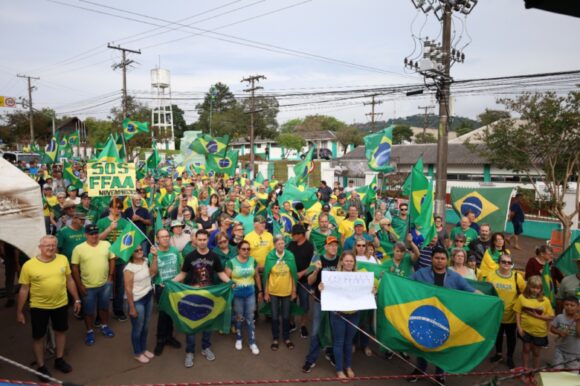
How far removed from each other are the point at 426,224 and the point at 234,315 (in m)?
3.24

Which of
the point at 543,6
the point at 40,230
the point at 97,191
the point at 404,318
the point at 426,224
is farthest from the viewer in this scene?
the point at 97,191

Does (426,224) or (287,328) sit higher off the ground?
(426,224)

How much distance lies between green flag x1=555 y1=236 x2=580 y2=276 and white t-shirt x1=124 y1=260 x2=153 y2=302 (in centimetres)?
576

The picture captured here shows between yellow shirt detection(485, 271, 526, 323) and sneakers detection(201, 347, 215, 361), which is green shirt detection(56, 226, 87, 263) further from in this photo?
yellow shirt detection(485, 271, 526, 323)

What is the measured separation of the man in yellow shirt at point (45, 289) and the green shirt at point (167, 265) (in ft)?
3.29

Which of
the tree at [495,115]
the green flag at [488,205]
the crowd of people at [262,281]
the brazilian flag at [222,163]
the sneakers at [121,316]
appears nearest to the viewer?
the crowd of people at [262,281]

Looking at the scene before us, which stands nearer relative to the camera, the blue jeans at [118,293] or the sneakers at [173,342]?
the sneakers at [173,342]

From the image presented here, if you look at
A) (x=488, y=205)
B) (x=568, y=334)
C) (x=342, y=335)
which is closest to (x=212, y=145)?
(x=488, y=205)

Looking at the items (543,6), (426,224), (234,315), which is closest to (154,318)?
(234,315)

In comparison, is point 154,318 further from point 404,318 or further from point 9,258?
point 404,318

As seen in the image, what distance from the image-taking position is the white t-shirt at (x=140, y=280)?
481 cm

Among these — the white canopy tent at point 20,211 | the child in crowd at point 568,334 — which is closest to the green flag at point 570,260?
the child in crowd at point 568,334

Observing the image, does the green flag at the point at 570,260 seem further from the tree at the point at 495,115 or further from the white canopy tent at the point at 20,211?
the tree at the point at 495,115

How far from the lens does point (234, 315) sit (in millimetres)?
5781
